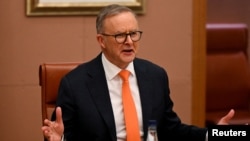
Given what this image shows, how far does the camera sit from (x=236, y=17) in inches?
217

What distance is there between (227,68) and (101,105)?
8.66 feet

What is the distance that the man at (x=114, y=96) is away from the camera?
2.59 metres

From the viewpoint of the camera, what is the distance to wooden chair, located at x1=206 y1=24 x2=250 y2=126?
5035mm

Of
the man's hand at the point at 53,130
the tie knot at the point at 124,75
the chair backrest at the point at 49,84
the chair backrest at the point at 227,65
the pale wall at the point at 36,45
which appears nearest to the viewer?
the man's hand at the point at 53,130

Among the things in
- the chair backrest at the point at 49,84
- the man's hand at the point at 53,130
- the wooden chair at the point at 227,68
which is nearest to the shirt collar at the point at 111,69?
the chair backrest at the point at 49,84

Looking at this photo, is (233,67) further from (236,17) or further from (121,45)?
(121,45)

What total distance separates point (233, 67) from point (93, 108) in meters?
2.69

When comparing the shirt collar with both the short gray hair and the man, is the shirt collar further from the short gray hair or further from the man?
the short gray hair

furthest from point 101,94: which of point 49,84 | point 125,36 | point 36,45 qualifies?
point 36,45

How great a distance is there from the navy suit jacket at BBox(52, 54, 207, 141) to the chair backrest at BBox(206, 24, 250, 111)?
7.50 feet

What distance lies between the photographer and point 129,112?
8.58 feet

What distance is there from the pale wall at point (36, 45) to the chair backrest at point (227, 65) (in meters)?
0.99

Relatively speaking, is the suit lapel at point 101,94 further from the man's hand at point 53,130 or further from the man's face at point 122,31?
the man's hand at point 53,130

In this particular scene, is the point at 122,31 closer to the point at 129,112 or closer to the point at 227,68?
the point at 129,112
